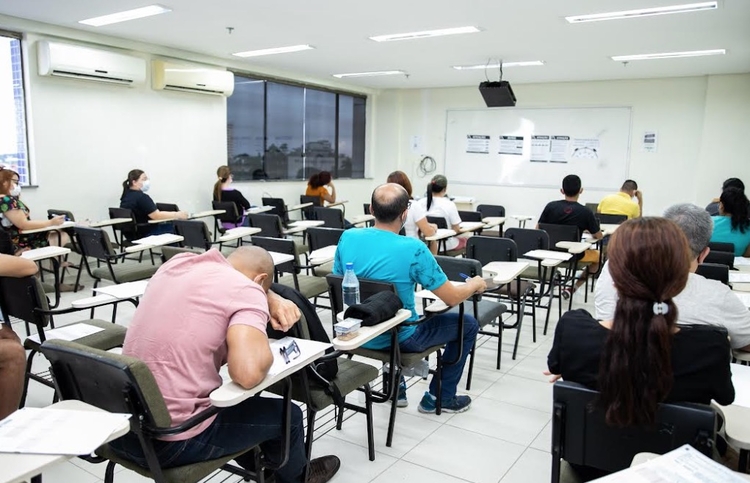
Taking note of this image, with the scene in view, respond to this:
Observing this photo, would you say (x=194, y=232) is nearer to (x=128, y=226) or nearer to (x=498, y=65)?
(x=128, y=226)

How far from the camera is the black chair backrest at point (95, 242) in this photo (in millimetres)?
4605

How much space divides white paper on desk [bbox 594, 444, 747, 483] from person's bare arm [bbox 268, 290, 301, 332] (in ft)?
3.70

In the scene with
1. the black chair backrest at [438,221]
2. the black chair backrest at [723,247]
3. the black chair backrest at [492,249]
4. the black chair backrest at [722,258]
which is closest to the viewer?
the black chair backrest at [722,258]

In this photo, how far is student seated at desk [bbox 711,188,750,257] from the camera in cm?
399

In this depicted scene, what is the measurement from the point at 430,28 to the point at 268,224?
8.95 ft

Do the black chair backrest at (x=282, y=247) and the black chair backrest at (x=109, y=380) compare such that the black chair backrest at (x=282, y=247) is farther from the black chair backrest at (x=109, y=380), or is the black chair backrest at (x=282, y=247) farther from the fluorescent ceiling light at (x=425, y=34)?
the fluorescent ceiling light at (x=425, y=34)

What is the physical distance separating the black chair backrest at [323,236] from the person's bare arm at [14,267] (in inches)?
95.5

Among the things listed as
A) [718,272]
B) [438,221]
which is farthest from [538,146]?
[718,272]

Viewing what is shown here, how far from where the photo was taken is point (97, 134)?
21.6 feet

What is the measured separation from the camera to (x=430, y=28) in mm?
5824

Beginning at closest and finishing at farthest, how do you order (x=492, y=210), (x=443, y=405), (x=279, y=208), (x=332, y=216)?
(x=443, y=405) < (x=332, y=216) < (x=279, y=208) < (x=492, y=210)

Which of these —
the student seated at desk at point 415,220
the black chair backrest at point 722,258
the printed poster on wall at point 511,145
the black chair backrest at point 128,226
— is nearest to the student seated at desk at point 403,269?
the black chair backrest at point 722,258

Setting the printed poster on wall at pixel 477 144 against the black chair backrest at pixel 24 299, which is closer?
the black chair backrest at pixel 24 299

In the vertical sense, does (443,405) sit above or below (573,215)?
below
